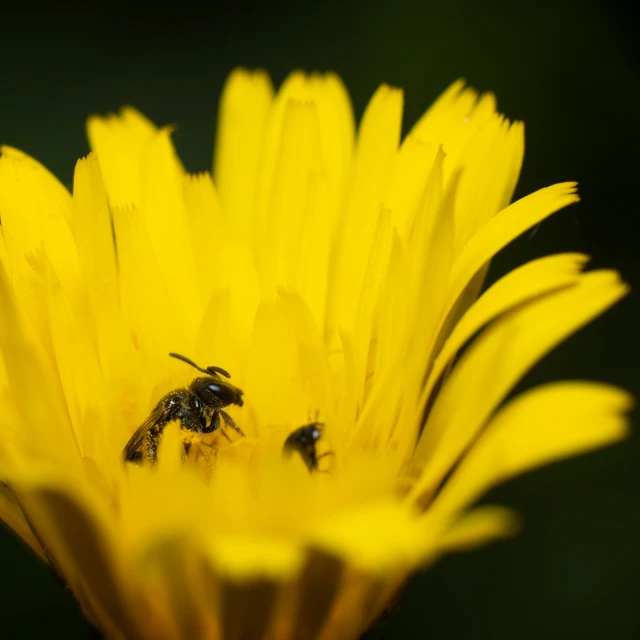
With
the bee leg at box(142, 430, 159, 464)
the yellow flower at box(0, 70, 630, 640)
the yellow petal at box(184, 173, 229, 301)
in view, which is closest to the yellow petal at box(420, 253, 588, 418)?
the yellow flower at box(0, 70, 630, 640)

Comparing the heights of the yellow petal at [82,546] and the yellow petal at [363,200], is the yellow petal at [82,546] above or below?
below

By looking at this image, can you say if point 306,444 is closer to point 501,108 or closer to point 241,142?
point 241,142

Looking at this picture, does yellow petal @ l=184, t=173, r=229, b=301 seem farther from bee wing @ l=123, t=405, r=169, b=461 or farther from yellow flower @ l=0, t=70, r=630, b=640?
bee wing @ l=123, t=405, r=169, b=461

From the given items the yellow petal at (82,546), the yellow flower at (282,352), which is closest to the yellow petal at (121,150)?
the yellow flower at (282,352)

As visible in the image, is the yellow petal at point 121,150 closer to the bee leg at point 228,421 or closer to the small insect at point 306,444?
the bee leg at point 228,421

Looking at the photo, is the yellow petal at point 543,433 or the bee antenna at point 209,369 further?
the bee antenna at point 209,369

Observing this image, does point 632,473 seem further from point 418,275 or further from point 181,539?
point 181,539

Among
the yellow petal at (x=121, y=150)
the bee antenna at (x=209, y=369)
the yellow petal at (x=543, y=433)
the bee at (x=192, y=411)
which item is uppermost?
the yellow petal at (x=121, y=150)
